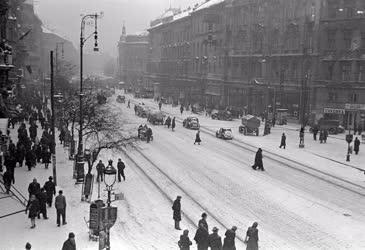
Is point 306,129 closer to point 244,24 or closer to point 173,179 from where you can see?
point 244,24

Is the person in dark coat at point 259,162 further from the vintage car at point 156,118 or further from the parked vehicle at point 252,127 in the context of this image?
the vintage car at point 156,118

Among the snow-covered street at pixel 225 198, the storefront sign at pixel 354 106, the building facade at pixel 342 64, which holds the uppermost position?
the building facade at pixel 342 64

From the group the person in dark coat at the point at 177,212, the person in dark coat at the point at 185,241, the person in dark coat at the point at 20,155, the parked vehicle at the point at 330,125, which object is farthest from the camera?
the parked vehicle at the point at 330,125

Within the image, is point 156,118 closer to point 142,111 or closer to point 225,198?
point 142,111

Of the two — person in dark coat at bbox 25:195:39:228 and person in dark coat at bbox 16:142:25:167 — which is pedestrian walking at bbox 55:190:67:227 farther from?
person in dark coat at bbox 16:142:25:167

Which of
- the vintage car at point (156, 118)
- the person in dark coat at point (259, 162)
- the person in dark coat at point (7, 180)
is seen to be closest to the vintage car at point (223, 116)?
the vintage car at point (156, 118)

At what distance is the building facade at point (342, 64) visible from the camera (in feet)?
176

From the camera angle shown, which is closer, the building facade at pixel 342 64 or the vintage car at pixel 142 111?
the building facade at pixel 342 64

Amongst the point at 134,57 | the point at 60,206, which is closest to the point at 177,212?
the point at 60,206

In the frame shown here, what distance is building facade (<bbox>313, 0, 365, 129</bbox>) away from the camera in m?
53.5

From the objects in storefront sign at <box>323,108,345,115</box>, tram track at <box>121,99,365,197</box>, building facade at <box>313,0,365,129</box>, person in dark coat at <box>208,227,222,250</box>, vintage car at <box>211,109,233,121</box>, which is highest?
building facade at <box>313,0,365,129</box>

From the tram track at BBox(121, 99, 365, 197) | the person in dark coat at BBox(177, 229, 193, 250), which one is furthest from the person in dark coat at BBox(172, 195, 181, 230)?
the tram track at BBox(121, 99, 365, 197)

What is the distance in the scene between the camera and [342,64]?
55.1m

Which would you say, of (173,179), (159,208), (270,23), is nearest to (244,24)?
(270,23)
